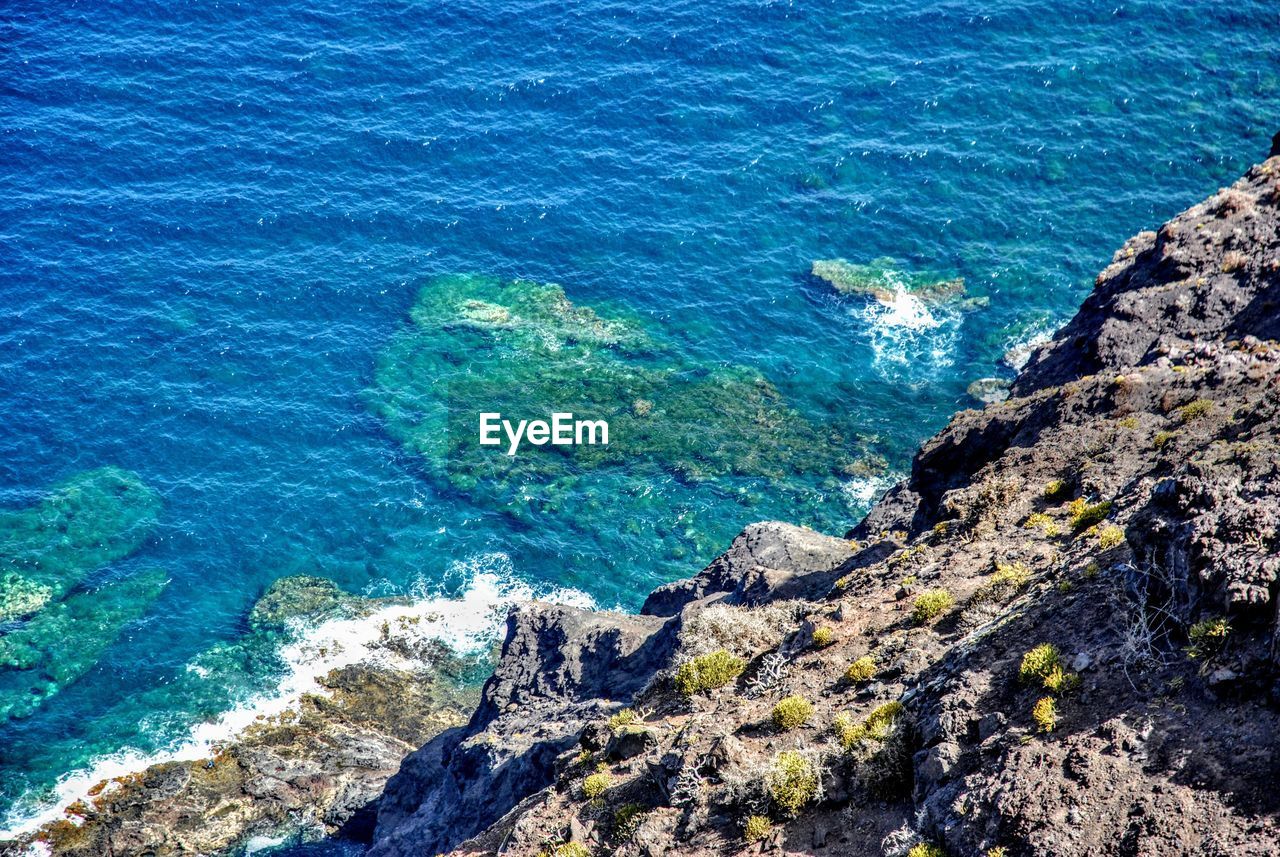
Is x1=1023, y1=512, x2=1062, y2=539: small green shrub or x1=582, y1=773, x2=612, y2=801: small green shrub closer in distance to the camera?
x1=582, y1=773, x2=612, y2=801: small green shrub

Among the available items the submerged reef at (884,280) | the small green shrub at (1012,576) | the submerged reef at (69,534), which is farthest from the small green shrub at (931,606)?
the submerged reef at (69,534)

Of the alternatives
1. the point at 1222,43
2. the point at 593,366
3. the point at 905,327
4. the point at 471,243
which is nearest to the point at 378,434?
the point at 593,366

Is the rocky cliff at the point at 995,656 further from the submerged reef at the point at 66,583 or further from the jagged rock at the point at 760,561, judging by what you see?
the submerged reef at the point at 66,583

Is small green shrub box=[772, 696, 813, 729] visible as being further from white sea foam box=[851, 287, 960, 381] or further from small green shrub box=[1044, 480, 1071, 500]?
white sea foam box=[851, 287, 960, 381]

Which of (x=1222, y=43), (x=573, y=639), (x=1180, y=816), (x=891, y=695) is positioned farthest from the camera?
(x=1222, y=43)

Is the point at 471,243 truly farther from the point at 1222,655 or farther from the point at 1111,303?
the point at 1222,655

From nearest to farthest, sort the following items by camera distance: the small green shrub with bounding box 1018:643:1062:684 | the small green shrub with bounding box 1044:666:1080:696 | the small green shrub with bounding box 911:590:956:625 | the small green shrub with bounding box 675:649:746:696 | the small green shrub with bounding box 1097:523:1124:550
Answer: the small green shrub with bounding box 1044:666:1080:696, the small green shrub with bounding box 1018:643:1062:684, the small green shrub with bounding box 1097:523:1124:550, the small green shrub with bounding box 911:590:956:625, the small green shrub with bounding box 675:649:746:696
